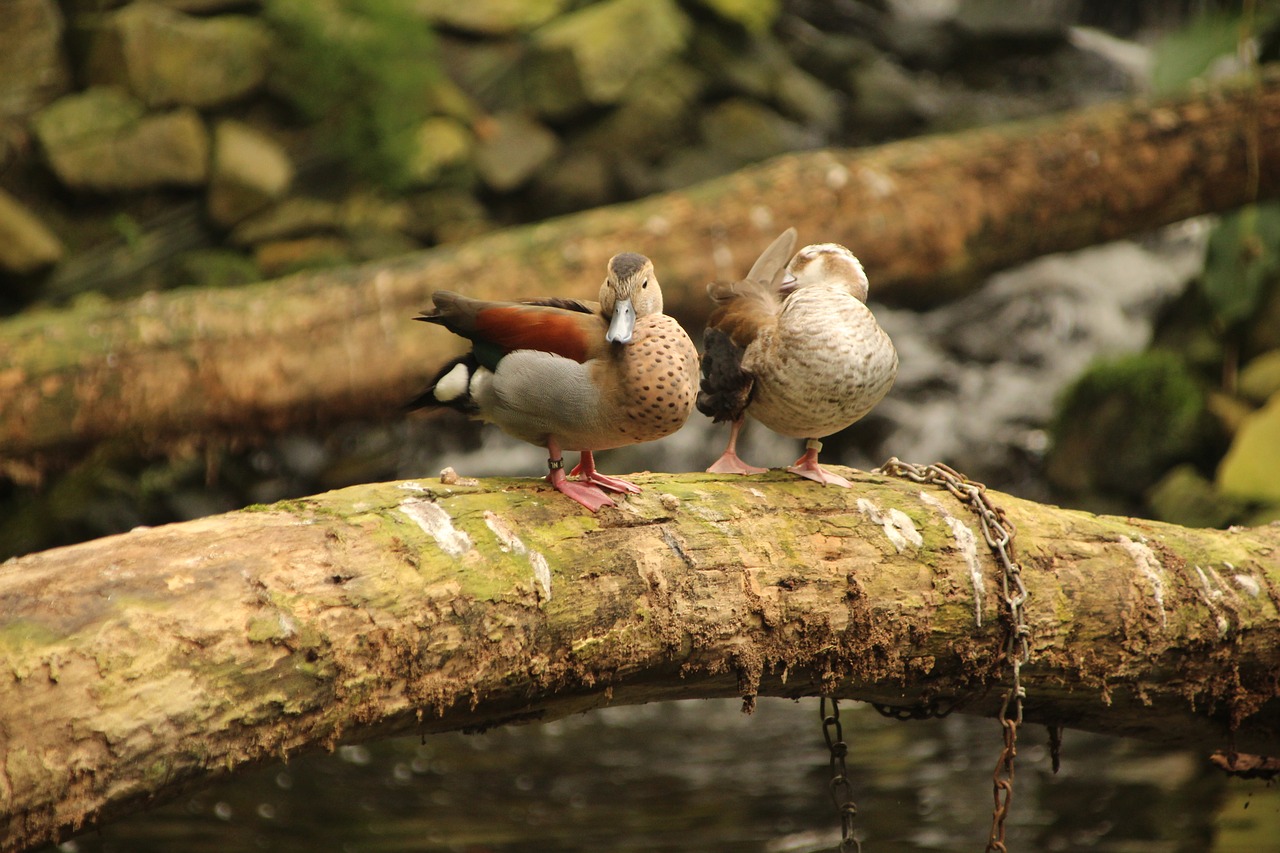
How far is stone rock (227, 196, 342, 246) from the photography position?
21.3 feet

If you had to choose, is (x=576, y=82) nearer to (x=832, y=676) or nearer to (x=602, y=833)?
(x=602, y=833)

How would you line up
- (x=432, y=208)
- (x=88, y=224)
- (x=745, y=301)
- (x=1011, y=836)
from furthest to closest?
(x=432, y=208), (x=88, y=224), (x=1011, y=836), (x=745, y=301)

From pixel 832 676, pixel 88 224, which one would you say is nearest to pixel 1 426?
pixel 88 224

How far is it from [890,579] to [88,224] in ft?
19.1

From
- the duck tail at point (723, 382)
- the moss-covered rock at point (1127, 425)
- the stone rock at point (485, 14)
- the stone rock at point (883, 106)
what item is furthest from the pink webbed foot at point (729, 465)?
the stone rock at point (883, 106)

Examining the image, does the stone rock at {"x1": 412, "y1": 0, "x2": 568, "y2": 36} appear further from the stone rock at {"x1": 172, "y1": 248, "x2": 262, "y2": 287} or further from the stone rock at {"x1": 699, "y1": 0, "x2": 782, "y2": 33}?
the stone rock at {"x1": 172, "y1": 248, "x2": 262, "y2": 287}

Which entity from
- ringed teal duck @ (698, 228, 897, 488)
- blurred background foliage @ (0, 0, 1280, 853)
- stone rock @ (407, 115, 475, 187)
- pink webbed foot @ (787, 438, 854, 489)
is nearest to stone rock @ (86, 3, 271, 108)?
blurred background foliage @ (0, 0, 1280, 853)

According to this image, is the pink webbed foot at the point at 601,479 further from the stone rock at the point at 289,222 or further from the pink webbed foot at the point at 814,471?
the stone rock at the point at 289,222

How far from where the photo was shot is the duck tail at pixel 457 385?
2086mm

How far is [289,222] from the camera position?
657cm

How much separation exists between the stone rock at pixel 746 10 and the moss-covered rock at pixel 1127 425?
3474 millimetres

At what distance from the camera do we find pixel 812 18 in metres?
8.35

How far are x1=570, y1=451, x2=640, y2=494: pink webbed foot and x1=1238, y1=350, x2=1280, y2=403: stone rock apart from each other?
4.27m

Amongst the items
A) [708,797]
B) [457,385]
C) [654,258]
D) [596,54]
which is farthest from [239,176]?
[457,385]
